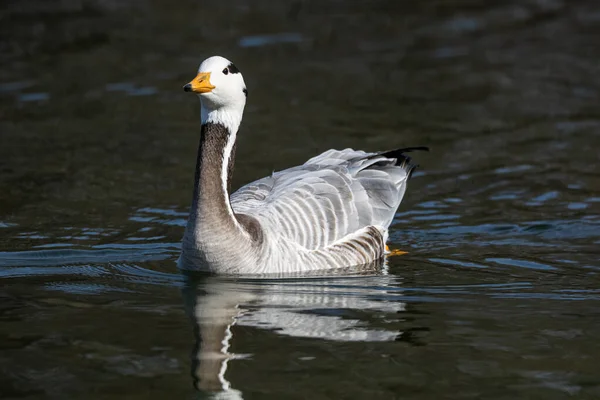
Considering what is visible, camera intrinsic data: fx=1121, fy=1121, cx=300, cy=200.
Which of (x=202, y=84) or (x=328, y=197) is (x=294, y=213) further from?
(x=202, y=84)

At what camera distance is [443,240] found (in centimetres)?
1273

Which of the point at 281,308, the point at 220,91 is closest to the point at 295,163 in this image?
the point at 220,91

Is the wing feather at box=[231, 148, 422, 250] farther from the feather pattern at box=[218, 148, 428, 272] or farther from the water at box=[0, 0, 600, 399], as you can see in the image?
the water at box=[0, 0, 600, 399]

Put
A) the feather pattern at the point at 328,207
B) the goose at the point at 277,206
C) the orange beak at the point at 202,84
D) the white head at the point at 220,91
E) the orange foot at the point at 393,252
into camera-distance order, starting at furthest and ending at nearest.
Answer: the orange foot at the point at 393,252 < the feather pattern at the point at 328,207 < the goose at the point at 277,206 < the white head at the point at 220,91 < the orange beak at the point at 202,84

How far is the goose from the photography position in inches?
415

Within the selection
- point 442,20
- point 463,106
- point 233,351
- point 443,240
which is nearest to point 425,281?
point 443,240

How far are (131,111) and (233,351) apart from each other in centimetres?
982

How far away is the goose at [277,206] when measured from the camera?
1053 centimetres

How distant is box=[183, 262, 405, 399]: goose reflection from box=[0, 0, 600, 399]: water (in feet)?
0.11

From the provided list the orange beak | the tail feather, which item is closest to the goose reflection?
the tail feather

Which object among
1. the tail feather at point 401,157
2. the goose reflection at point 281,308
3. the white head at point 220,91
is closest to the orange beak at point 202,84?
the white head at point 220,91

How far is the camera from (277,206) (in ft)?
37.4

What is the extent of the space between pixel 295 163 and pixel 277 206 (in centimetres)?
418

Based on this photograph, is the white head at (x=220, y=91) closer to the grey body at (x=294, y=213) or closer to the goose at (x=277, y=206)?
the goose at (x=277, y=206)
